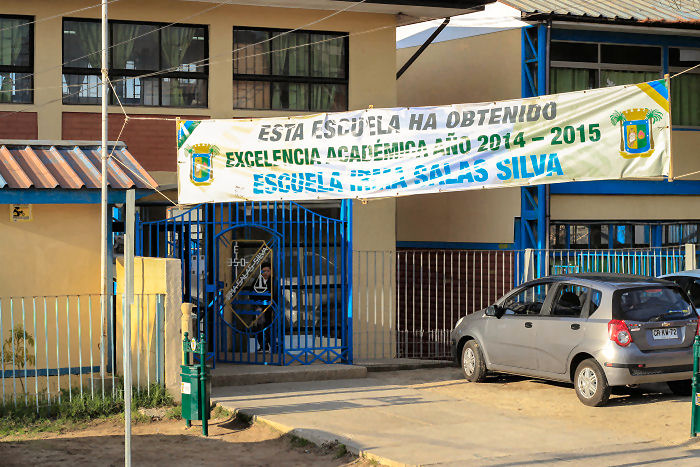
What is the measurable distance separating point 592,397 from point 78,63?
31.9ft

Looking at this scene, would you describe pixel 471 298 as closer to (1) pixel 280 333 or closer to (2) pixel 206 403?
(1) pixel 280 333

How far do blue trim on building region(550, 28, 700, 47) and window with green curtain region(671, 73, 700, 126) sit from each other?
73 centimetres

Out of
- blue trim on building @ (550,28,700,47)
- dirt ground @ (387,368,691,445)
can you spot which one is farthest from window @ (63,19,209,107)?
blue trim on building @ (550,28,700,47)

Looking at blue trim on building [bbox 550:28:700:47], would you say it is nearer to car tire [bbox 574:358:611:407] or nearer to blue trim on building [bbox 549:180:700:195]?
blue trim on building [bbox 549:180:700:195]

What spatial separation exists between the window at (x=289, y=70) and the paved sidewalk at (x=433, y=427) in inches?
218

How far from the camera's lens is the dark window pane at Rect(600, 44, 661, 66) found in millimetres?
19422

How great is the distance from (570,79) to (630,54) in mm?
1472

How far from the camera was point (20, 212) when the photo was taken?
40.3 feet

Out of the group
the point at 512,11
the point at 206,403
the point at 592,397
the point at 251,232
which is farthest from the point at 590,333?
the point at 512,11

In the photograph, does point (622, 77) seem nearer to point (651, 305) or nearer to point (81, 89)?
point (651, 305)

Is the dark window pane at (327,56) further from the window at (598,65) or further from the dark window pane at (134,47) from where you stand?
the window at (598,65)

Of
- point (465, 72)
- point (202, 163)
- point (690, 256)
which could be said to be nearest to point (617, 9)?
point (465, 72)

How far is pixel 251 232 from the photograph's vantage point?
53.8 feet

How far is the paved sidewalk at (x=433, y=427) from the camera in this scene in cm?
923
